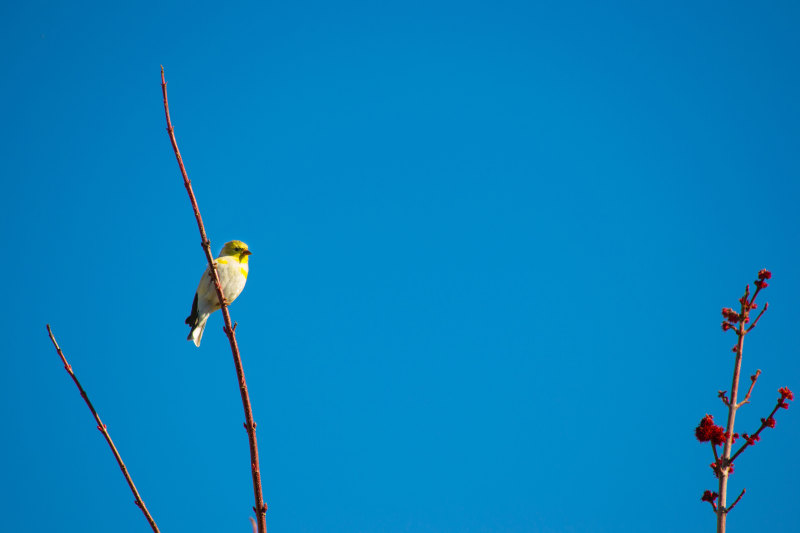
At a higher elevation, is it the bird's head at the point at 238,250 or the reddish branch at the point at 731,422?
the bird's head at the point at 238,250

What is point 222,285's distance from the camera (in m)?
7.95

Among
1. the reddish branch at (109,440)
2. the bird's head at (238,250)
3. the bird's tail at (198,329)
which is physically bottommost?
the reddish branch at (109,440)

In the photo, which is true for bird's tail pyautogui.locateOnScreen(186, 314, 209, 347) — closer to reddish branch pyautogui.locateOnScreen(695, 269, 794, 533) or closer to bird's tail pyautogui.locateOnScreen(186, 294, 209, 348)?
bird's tail pyautogui.locateOnScreen(186, 294, 209, 348)

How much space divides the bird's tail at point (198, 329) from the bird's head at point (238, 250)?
36.3 inches

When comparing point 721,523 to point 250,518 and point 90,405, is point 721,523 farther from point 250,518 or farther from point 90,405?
point 90,405

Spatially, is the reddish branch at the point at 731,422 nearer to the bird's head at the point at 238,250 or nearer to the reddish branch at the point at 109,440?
the reddish branch at the point at 109,440

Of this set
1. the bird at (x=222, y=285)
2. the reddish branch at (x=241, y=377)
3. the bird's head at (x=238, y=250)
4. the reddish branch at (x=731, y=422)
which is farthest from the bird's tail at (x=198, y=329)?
the reddish branch at (x=731, y=422)

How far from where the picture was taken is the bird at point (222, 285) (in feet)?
25.9

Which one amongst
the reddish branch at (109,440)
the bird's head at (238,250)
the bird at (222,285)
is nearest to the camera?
the reddish branch at (109,440)

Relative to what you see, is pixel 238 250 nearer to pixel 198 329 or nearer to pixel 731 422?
pixel 198 329

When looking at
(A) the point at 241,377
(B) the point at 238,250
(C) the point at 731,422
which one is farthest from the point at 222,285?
(C) the point at 731,422

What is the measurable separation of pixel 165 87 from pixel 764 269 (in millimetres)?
3374

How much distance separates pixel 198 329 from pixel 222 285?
792 mm

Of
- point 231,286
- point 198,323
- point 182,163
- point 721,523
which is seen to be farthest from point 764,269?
point 198,323
